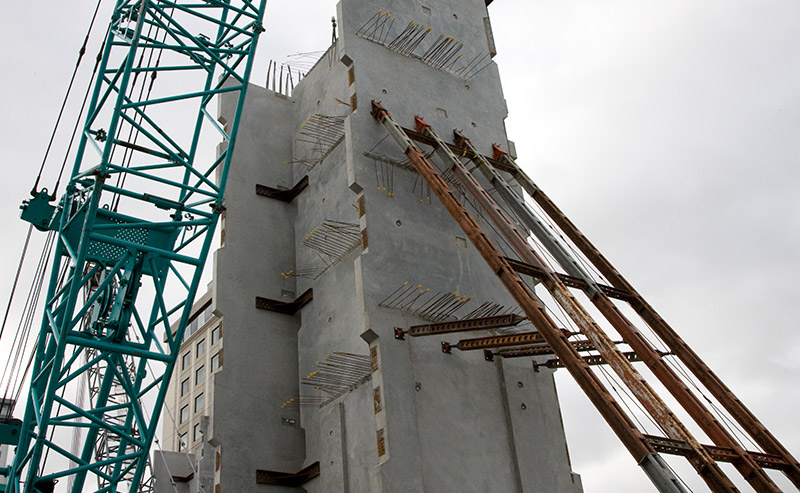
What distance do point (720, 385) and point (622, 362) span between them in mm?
4437

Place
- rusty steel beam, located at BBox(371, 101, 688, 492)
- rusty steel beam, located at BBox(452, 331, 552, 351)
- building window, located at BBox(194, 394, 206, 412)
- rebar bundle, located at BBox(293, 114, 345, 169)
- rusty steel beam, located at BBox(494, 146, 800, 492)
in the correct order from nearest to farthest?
rusty steel beam, located at BBox(371, 101, 688, 492), rusty steel beam, located at BBox(494, 146, 800, 492), rusty steel beam, located at BBox(452, 331, 552, 351), rebar bundle, located at BBox(293, 114, 345, 169), building window, located at BBox(194, 394, 206, 412)

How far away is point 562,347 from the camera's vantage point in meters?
19.7

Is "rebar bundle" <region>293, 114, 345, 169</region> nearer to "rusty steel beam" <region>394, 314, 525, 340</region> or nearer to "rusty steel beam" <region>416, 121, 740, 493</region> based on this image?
"rusty steel beam" <region>416, 121, 740, 493</region>

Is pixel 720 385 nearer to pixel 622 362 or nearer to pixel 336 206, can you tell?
pixel 622 362

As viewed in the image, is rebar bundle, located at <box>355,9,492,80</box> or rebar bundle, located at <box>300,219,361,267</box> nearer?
rebar bundle, located at <box>300,219,361,267</box>

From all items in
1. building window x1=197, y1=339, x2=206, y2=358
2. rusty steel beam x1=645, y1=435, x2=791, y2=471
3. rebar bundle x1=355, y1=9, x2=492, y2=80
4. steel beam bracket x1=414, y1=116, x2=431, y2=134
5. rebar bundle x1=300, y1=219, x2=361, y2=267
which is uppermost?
building window x1=197, y1=339, x2=206, y2=358

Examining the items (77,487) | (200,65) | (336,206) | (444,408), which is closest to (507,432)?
(444,408)

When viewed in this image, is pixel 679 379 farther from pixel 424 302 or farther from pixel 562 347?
pixel 424 302

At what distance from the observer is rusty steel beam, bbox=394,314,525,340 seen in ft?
77.2

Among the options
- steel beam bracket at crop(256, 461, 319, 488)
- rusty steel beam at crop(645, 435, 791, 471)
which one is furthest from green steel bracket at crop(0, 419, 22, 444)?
rusty steel beam at crop(645, 435, 791, 471)

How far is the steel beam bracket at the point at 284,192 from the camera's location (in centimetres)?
3359

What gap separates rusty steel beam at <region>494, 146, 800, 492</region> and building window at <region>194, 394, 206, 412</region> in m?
63.8

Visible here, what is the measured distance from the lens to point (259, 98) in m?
35.9

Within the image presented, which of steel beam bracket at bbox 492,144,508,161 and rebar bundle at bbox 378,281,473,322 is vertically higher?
steel beam bracket at bbox 492,144,508,161
